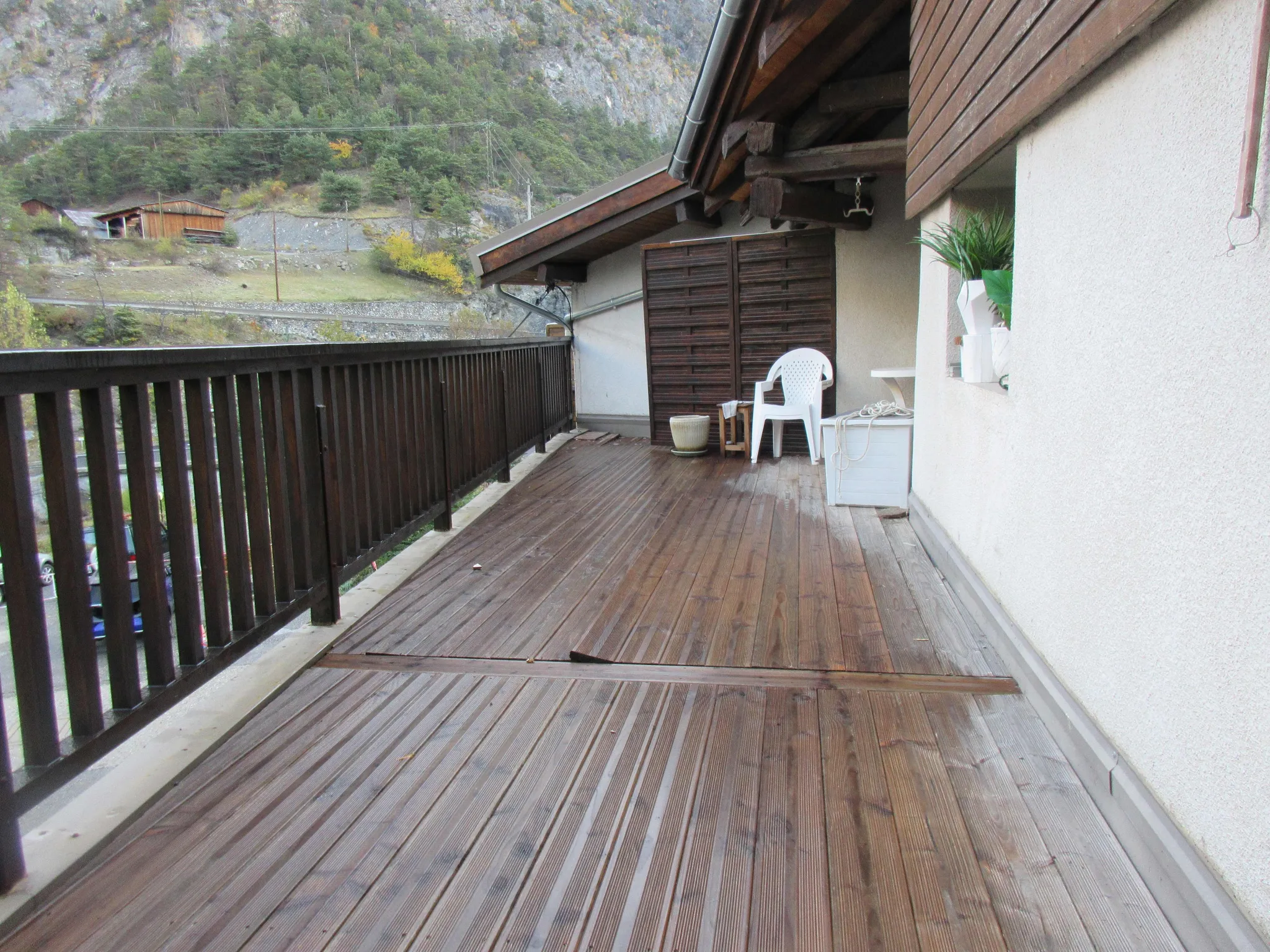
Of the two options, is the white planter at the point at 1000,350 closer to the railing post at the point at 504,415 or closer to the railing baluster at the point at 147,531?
the railing baluster at the point at 147,531

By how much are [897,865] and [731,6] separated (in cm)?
364

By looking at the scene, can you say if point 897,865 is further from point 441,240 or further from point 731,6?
point 441,240

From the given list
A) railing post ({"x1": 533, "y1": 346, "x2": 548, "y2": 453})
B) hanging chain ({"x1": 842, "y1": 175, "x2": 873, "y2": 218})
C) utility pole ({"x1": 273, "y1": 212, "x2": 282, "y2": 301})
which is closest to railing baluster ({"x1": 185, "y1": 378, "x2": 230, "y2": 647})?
railing post ({"x1": 533, "y1": 346, "x2": 548, "y2": 453})

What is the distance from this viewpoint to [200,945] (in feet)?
4.18

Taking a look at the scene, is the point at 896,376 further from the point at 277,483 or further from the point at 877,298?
the point at 277,483

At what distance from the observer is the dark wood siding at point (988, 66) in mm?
1655

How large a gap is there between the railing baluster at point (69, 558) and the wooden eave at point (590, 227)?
5642 mm

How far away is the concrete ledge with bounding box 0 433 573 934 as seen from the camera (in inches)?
56.9

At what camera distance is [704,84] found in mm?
4453

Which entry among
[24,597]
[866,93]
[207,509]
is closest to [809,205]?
[866,93]

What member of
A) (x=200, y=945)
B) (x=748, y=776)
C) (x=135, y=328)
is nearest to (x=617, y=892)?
(x=748, y=776)

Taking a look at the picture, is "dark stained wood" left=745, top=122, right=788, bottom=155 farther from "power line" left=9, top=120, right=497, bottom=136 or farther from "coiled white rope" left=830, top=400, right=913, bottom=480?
"power line" left=9, top=120, right=497, bottom=136

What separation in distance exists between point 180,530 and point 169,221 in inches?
822

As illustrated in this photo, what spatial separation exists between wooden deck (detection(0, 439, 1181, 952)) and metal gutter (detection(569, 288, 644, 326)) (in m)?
5.44
